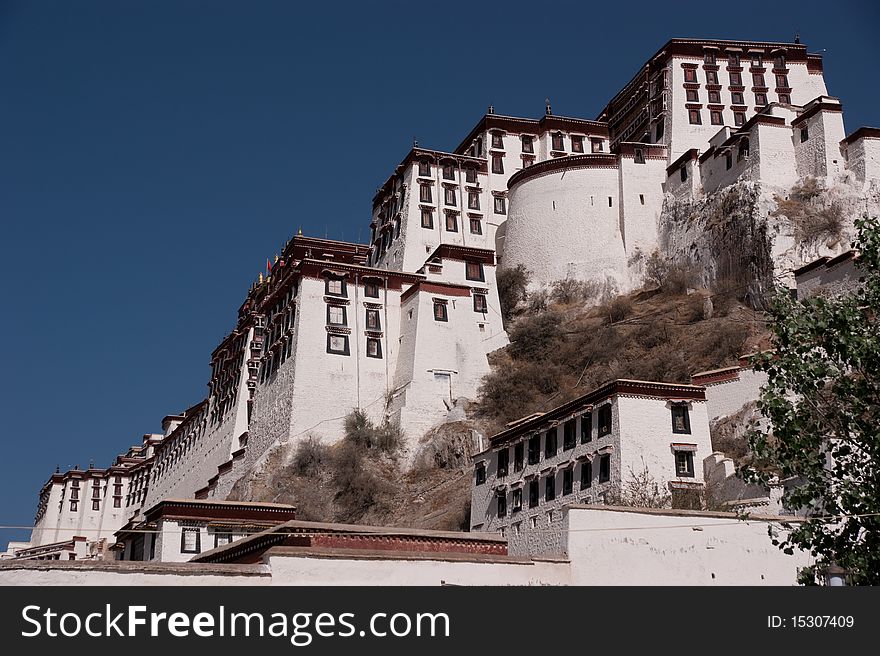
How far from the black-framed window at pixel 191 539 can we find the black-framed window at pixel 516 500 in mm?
10226

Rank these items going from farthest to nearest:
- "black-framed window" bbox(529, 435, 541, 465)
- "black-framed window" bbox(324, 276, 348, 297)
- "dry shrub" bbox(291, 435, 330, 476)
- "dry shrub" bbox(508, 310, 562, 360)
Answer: "black-framed window" bbox(324, 276, 348, 297)
"dry shrub" bbox(508, 310, 562, 360)
"dry shrub" bbox(291, 435, 330, 476)
"black-framed window" bbox(529, 435, 541, 465)

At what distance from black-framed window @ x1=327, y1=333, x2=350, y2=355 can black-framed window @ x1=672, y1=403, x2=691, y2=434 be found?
74.7 ft

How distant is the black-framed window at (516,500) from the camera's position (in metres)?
38.1

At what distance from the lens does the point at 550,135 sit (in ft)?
240

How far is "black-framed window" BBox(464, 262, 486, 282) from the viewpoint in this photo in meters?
59.5

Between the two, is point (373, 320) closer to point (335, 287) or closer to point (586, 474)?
point (335, 287)

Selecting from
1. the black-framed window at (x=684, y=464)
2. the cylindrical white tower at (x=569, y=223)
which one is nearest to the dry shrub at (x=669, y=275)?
the cylindrical white tower at (x=569, y=223)

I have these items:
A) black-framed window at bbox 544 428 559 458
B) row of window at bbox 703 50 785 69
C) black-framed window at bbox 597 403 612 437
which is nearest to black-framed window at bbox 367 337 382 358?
black-framed window at bbox 544 428 559 458

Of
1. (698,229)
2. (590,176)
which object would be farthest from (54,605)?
(590,176)

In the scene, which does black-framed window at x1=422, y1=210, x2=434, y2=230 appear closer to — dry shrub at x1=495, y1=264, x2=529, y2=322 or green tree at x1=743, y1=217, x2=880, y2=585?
dry shrub at x1=495, y1=264, x2=529, y2=322

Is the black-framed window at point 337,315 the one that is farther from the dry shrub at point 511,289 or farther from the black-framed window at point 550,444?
the black-framed window at point 550,444

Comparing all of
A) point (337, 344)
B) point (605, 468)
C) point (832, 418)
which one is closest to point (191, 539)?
point (605, 468)

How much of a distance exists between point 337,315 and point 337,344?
4.87 ft

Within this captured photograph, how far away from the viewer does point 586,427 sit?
37125mm
